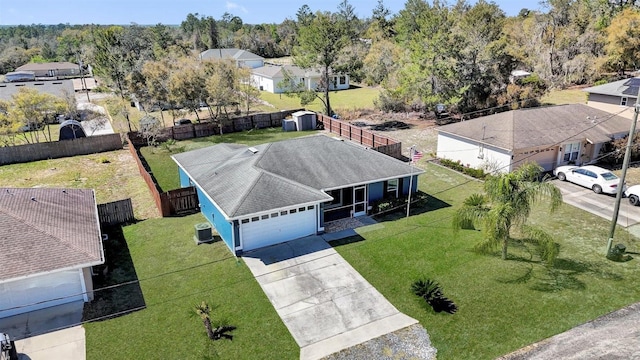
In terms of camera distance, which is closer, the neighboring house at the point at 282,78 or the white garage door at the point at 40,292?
the white garage door at the point at 40,292

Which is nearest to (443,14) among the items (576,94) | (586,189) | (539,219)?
(576,94)

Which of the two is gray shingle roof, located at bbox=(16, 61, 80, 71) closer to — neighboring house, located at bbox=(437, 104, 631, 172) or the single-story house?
the single-story house

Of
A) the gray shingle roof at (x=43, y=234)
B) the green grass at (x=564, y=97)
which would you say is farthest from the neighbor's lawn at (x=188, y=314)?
the green grass at (x=564, y=97)

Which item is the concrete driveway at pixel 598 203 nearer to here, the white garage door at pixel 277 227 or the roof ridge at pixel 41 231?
the white garage door at pixel 277 227

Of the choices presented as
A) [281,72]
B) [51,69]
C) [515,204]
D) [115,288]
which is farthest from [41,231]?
[51,69]

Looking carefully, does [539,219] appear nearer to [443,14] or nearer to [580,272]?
[580,272]

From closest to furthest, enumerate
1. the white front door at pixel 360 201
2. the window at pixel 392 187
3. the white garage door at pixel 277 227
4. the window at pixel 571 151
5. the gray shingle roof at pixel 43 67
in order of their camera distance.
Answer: the white garage door at pixel 277 227
the white front door at pixel 360 201
the window at pixel 392 187
the window at pixel 571 151
the gray shingle roof at pixel 43 67

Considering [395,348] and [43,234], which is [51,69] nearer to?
[43,234]
